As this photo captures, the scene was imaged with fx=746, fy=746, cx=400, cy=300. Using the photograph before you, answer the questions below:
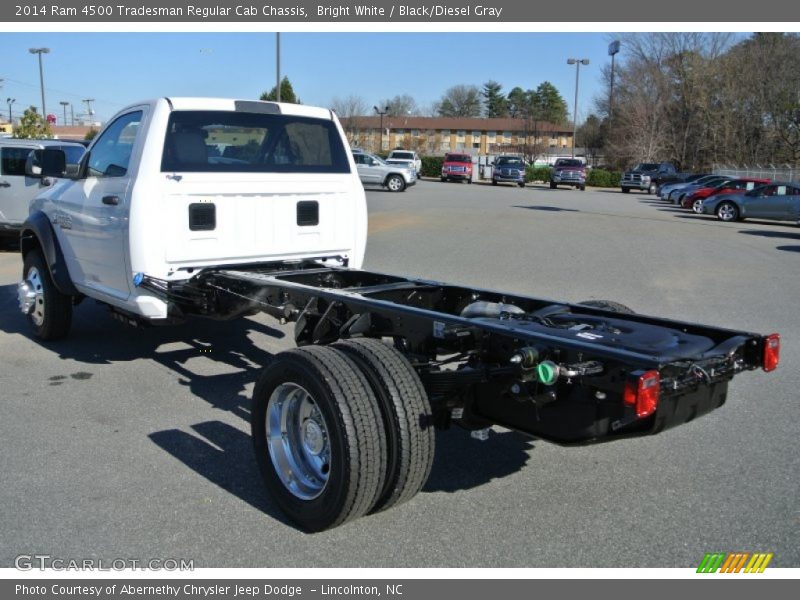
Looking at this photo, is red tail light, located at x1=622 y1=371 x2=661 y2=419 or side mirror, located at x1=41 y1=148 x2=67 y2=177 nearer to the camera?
red tail light, located at x1=622 y1=371 x2=661 y2=419

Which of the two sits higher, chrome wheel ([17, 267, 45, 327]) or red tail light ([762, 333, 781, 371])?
red tail light ([762, 333, 781, 371])

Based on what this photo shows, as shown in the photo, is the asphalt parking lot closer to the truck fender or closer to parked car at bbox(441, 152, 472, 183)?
the truck fender

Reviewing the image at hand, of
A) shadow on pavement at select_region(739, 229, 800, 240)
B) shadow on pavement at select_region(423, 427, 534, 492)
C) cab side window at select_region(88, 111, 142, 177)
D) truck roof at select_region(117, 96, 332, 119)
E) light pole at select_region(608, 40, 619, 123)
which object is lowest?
shadow on pavement at select_region(423, 427, 534, 492)

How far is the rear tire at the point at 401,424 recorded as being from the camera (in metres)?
3.57

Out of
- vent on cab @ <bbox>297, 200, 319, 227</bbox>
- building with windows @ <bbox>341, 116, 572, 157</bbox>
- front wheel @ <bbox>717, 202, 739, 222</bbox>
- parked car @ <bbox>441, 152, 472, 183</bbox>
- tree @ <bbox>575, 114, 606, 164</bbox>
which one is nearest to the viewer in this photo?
vent on cab @ <bbox>297, 200, 319, 227</bbox>

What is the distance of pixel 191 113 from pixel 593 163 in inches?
3104

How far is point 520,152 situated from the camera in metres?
86.4

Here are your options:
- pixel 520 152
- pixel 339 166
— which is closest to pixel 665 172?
pixel 520 152

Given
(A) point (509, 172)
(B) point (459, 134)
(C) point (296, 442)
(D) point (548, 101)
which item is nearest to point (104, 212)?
(C) point (296, 442)

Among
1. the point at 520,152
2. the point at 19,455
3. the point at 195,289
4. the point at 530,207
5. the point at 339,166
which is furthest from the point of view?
the point at 520,152

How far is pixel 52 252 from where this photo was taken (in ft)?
23.0

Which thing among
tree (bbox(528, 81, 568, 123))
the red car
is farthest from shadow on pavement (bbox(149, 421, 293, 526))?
tree (bbox(528, 81, 568, 123))

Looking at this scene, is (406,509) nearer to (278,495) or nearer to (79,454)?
(278,495)

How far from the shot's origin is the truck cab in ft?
19.1
